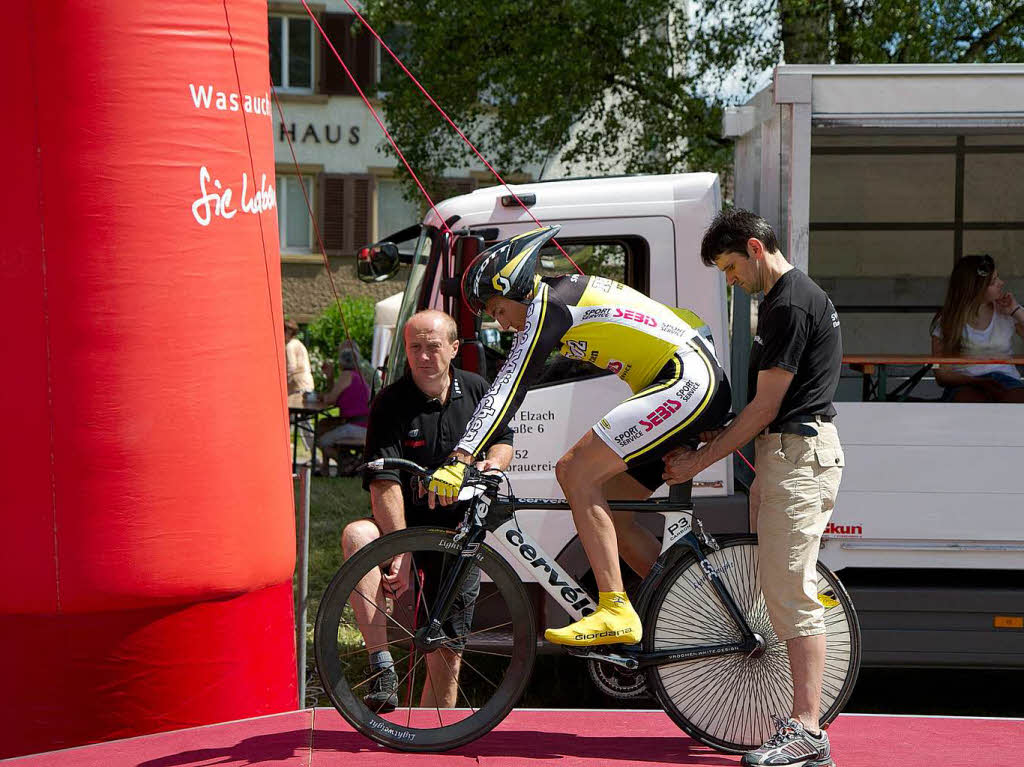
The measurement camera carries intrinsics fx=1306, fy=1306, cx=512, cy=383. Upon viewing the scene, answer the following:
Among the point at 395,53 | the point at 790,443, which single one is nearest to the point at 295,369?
the point at 395,53

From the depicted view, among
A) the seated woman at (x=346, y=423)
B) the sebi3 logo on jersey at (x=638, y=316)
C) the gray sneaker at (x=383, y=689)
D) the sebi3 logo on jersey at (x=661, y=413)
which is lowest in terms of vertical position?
the seated woman at (x=346, y=423)

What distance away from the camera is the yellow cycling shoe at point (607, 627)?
13.9 feet

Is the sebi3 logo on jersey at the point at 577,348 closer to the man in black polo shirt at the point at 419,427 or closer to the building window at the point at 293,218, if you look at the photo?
the man in black polo shirt at the point at 419,427

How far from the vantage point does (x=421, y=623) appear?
4320 millimetres

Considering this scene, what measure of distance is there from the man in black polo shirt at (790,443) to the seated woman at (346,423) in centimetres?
1106

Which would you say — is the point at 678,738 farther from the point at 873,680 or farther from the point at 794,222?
the point at 873,680

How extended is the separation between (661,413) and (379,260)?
10.2ft

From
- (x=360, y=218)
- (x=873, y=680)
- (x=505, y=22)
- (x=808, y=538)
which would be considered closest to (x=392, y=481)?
(x=808, y=538)

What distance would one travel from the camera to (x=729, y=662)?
4438 millimetres

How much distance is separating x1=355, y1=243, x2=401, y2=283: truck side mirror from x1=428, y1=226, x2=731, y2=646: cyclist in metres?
2.72

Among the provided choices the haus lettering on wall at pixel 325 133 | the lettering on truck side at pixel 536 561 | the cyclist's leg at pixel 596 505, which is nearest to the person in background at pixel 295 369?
the lettering on truck side at pixel 536 561

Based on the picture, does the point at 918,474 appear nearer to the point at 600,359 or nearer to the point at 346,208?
the point at 600,359

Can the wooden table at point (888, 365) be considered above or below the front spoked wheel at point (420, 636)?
above

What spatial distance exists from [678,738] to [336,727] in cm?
123
